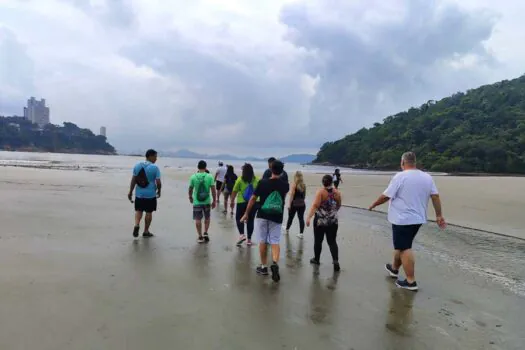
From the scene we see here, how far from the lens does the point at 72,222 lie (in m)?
9.98

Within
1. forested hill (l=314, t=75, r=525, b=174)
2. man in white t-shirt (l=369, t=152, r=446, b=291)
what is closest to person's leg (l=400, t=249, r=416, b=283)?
man in white t-shirt (l=369, t=152, r=446, b=291)

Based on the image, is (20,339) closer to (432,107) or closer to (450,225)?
(450,225)

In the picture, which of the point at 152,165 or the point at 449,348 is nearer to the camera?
the point at 449,348

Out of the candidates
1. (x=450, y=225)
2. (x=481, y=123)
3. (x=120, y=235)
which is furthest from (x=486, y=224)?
(x=481, y=123)

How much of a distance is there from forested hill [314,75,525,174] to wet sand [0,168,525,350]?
3168 inches

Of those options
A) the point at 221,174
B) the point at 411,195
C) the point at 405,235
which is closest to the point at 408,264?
the point at 405,235

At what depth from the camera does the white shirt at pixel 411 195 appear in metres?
5.70

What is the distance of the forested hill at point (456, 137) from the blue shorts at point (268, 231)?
81752 millimetres

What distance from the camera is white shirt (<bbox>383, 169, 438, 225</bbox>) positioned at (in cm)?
570

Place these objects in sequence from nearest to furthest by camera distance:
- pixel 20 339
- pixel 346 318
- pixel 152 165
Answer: pixel 20 339, pixel 346 318, pixel 152 165

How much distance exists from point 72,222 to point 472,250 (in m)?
9.76

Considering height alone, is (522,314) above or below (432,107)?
below

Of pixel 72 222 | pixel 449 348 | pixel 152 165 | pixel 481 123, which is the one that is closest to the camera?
pixel 449 348

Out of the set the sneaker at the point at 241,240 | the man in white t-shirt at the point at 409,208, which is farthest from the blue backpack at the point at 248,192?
the man in white t-shirt at the point at 409,208
